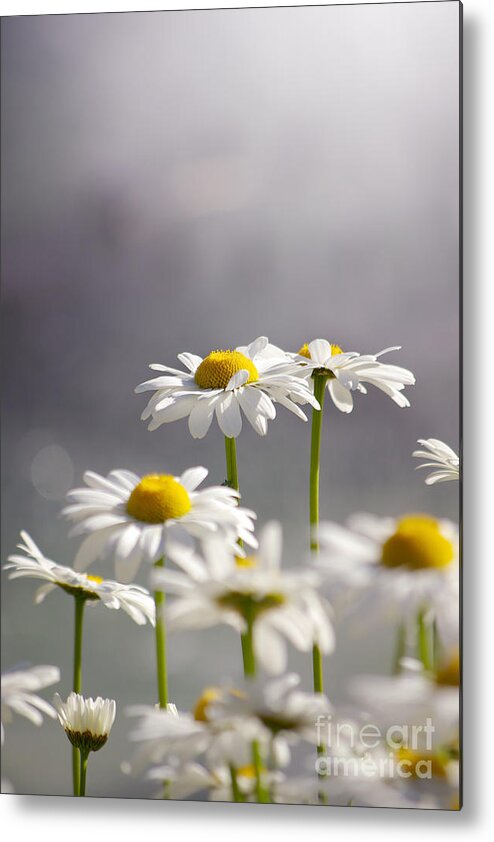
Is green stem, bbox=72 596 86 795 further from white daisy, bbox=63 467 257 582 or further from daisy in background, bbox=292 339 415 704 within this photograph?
daisy in background, bbox=292 339 415 704

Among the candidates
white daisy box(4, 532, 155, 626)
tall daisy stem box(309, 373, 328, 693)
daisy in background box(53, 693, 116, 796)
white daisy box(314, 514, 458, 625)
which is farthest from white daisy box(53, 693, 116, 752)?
white daisy box(314, 514, 458, 625)

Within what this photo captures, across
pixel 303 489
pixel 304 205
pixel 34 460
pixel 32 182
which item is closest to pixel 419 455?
pixel 303 489

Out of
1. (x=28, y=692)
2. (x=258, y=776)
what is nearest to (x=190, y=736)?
(x=258, y=776)

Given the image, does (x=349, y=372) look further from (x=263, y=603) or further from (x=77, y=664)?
(x=77, y=664)

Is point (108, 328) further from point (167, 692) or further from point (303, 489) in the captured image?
point (167, 692)

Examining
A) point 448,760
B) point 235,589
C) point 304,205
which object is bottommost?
point 448,760
